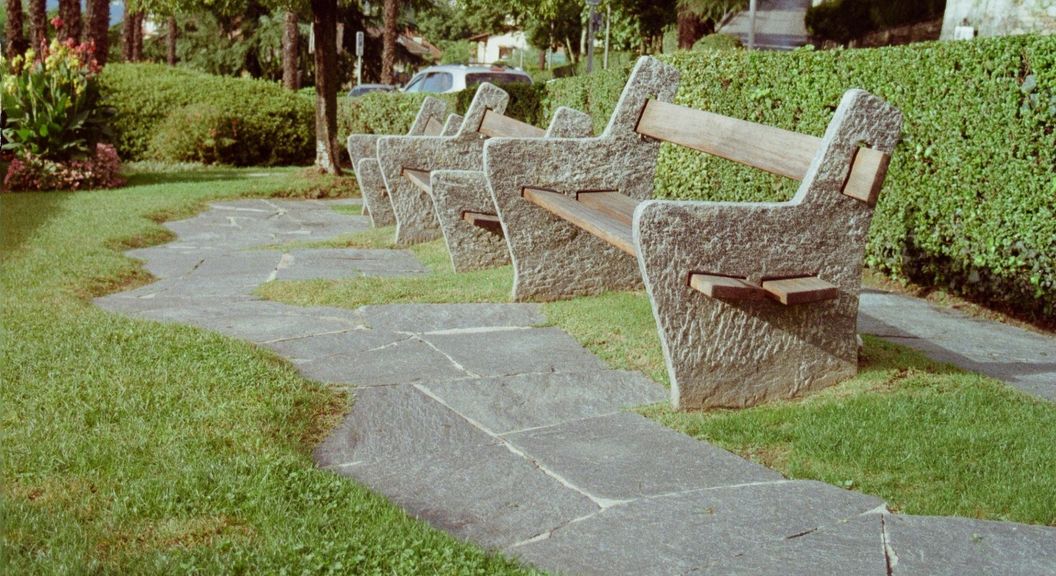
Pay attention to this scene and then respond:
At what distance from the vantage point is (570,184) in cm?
599

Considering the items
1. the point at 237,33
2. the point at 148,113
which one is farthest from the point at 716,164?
the point at 237,33

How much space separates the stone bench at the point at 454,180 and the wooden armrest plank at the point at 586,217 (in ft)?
4.33

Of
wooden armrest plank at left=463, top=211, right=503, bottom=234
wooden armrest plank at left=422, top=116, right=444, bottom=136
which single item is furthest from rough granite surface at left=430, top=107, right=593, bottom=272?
wooden armrest plank at left=422, top=116, right=444, bottom=136

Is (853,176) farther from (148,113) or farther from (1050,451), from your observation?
(148,113)

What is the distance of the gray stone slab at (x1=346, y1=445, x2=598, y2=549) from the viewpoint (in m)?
2.95

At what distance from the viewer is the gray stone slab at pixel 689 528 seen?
2.71 metres

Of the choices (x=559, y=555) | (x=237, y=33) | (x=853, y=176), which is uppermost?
(x=237, y=33)

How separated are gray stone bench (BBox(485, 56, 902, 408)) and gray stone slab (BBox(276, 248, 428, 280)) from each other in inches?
128

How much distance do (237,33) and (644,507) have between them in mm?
45243

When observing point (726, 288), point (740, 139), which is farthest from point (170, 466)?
point (740, 139)

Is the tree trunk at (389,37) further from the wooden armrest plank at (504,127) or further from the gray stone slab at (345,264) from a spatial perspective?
the gray stone slab at (345,264)

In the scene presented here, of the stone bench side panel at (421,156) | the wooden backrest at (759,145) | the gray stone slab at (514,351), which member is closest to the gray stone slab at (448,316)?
the gray stone slab at (514,351)

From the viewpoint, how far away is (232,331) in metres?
5.15

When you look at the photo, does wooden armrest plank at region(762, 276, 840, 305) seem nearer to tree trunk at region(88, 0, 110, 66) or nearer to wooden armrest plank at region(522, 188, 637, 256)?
wooden armrest plank at region(522, 188, 637, 256)
